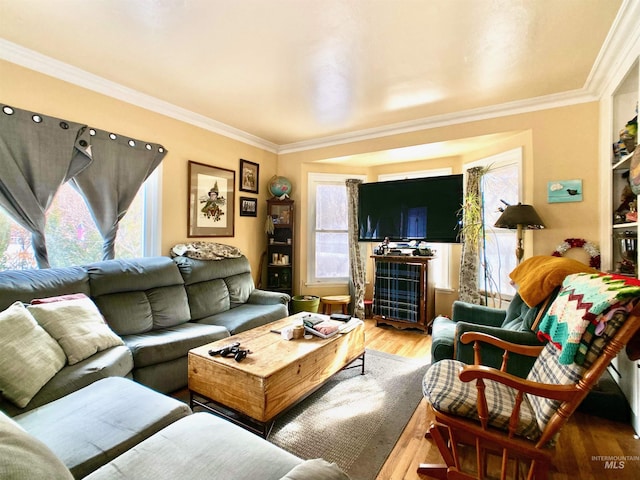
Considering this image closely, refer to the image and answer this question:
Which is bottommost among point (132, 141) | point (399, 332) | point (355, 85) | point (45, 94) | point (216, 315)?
point (399, 332)

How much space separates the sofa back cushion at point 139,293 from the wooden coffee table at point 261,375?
839mm

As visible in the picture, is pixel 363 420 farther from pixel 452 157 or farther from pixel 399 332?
pixel 452 157

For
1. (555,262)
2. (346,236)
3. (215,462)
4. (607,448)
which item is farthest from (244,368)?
(346,236)

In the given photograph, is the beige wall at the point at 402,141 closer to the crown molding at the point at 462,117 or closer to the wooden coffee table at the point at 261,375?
the crown molding at the point at 462,117

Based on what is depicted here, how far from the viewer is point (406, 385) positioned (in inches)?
98.5

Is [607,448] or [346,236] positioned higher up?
[346,236]

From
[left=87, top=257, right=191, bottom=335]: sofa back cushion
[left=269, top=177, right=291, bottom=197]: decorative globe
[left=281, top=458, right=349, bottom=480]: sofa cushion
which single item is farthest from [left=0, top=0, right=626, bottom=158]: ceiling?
[left=281, top=458, right=349, bottom=480]: sofa cushion

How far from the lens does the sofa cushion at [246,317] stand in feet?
9.12

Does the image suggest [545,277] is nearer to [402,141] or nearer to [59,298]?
[402,141]

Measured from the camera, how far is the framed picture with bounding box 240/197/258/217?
4113 millimetres

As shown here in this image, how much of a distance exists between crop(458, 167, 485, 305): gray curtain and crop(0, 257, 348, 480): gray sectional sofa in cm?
240

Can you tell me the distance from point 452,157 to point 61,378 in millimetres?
4474

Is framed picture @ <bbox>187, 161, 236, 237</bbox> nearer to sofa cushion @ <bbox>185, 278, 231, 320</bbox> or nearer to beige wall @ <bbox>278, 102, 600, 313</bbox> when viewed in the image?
sofa cushion @ <bbox>185, 278, 231, 320</bbox>

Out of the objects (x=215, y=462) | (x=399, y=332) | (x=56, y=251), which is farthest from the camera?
(x=399, y=332)
